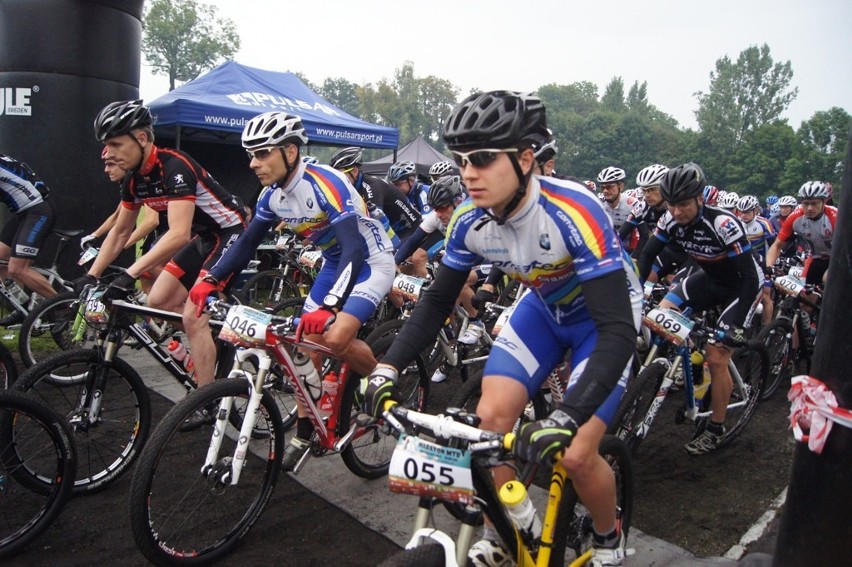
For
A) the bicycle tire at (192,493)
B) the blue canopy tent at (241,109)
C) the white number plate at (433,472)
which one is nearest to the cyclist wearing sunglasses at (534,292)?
the white number plate at (433,472)

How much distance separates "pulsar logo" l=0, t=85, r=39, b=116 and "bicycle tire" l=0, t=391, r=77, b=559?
6.42 metres

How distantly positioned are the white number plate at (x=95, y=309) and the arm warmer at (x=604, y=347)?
3107 mm

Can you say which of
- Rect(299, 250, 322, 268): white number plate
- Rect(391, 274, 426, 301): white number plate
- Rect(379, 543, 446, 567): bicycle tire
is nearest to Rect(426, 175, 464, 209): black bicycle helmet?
Result: Rect(391, 274, 426, 301): white number plate

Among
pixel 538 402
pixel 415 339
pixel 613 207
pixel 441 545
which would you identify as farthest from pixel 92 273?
pixel 613 207

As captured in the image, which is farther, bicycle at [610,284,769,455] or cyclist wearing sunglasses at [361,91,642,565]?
bicycle at [610,284,769,455]

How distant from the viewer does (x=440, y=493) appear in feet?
6.63

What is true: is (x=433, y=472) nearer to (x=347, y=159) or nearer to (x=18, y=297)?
(x=18, y=297)

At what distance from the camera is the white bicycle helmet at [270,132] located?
410cm

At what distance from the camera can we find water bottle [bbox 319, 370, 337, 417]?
400 cm

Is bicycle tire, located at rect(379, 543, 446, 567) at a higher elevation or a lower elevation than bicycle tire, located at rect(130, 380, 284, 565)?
higher

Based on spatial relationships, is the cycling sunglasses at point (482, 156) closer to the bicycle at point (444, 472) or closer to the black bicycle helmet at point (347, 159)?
the bicycle at point (444, 472)

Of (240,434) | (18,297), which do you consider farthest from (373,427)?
(18,297)

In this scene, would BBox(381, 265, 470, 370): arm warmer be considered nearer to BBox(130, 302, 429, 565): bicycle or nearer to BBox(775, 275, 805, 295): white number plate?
BBox(130, 302, 429, 565): bicycle

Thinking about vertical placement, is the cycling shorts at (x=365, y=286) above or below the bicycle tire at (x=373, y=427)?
above
